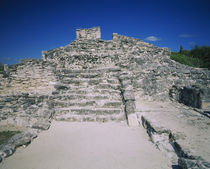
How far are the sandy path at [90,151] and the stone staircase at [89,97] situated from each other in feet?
2.67

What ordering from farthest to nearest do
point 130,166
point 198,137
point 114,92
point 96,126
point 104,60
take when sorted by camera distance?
point 104,60 → point 114,92 → point 96,126 → point 198,137 → point 130,166

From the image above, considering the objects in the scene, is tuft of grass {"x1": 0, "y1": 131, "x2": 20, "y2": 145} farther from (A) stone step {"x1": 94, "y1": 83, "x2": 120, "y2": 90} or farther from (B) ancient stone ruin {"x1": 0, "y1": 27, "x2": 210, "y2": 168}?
(A) stone step {"x1": 94, "y1": 83, "x2": 120, "y2": 90}

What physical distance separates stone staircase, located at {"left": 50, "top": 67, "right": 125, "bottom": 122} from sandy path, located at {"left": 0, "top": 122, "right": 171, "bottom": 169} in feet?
2.67

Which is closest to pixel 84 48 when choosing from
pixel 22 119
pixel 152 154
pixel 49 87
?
pixel 49 87

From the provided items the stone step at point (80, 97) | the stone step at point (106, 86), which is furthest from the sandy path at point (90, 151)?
the stone step at point (106, 86)

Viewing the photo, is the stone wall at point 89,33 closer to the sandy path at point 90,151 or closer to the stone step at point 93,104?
the stone step at point 93,104

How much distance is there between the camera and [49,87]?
7801mm

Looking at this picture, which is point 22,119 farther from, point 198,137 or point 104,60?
point 198,137

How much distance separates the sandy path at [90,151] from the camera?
100 inches

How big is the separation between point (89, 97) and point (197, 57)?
29.9 meters

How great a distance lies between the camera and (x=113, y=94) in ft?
19.0

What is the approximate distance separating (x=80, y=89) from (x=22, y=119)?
367 cm

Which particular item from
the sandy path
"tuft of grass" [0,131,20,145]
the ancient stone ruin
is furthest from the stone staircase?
"tuft of grass" [0,131,20,145]

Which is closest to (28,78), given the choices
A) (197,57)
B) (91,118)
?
(91,118)
